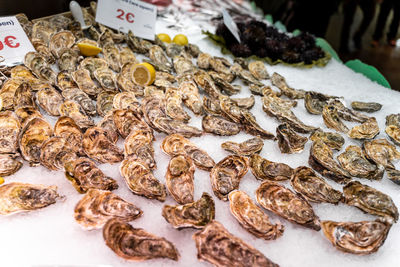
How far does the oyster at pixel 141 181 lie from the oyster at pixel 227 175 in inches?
7.5

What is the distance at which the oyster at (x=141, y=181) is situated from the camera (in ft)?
3.32

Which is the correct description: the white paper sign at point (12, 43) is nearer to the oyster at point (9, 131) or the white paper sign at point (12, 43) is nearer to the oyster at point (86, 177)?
the oyster at point (9, 131)

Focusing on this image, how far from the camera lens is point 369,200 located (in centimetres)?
103

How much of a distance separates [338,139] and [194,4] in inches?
102

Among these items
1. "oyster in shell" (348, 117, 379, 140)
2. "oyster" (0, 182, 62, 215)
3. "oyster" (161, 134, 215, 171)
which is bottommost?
"oyster" (0, 182, 62, 215)

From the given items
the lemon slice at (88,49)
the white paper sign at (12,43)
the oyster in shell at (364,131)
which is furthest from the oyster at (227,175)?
the white paper sign at (12,43)

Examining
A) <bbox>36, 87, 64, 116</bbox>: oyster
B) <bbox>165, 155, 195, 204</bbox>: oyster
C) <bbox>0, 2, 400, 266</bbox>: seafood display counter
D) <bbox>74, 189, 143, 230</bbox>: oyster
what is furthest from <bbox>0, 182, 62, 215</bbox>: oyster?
<bbox>36, 87, 64, 116</bbox>: oyster

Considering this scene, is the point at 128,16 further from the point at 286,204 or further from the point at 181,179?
the point at 286,204

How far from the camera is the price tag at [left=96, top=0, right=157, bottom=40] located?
82.5 inches

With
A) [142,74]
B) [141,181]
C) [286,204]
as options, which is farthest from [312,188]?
[142,74]

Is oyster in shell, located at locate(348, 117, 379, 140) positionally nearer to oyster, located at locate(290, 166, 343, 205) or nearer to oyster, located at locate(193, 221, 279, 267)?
oyster, located at locate(290, 166, 343, 205)

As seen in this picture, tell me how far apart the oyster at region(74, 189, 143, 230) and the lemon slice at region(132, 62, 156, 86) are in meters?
0.85

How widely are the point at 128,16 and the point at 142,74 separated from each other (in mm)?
771

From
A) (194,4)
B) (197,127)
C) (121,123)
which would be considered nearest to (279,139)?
(197,127)
